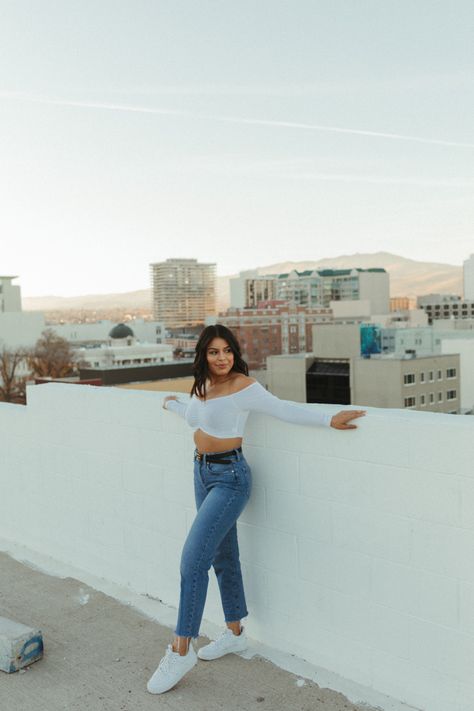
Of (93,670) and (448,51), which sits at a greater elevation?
(448,51)

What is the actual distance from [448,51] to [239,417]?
7347 centimetres

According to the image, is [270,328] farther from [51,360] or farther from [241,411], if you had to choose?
[241,411]

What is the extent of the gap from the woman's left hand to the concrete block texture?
1719 mm

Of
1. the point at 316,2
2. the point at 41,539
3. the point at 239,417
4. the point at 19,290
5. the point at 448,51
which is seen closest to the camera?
the point at 239,417

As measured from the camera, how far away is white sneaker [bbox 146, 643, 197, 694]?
9.68ft

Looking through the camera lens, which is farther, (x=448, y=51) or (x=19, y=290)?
(x=19, y=290)

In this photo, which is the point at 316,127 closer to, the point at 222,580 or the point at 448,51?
the point at 448,51

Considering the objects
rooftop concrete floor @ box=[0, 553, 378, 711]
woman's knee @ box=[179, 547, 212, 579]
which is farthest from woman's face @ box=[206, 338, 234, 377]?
rooftop concrete floor @ box=[0, 553, 378, 711]

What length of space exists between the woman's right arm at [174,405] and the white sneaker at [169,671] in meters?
1.11

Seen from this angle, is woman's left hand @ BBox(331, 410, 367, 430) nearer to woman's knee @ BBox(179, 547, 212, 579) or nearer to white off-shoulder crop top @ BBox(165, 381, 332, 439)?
Answer: white off-shoulder crop top @ BBox(165, 381, 332, 439)

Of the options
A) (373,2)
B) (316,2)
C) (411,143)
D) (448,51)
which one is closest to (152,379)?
(316,2)

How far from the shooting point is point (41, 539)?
4.86 m

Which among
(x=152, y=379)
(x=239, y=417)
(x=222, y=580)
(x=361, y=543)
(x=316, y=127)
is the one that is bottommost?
(x=152, y=379)

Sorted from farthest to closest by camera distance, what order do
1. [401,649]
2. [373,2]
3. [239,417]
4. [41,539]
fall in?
1. [373,2]
2. [41,539]
3. [239,417]
4. [401,649]
